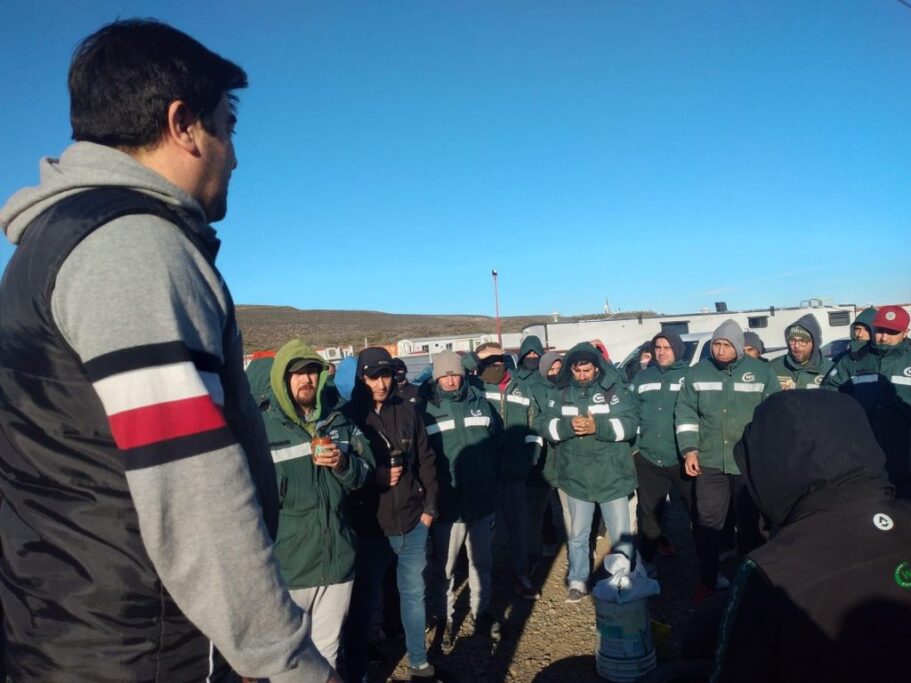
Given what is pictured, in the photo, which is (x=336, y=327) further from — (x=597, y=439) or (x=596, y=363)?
(x=597, y=439)

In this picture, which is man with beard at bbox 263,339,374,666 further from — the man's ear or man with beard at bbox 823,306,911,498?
man with beard at bbox 823,306,911,498

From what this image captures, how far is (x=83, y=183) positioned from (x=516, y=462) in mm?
5174

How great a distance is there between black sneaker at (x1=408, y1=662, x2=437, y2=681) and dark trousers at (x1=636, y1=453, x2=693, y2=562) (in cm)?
266

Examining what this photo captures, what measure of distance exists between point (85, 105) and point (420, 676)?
394 cm

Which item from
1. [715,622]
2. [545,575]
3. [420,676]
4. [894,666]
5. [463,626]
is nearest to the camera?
[894,666]

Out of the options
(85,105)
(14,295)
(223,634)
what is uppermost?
(85,105)

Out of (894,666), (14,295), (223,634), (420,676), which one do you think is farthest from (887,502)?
(420,676)

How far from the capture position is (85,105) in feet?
3.85

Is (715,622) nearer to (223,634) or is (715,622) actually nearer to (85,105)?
(223,634)

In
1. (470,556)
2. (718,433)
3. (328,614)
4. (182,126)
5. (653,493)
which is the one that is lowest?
(470,556)

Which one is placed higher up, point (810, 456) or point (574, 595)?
point (810, 456)

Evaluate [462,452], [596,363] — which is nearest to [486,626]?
[462,452]

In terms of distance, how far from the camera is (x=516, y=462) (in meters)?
5.88

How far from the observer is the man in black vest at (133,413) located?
0.92 metres
